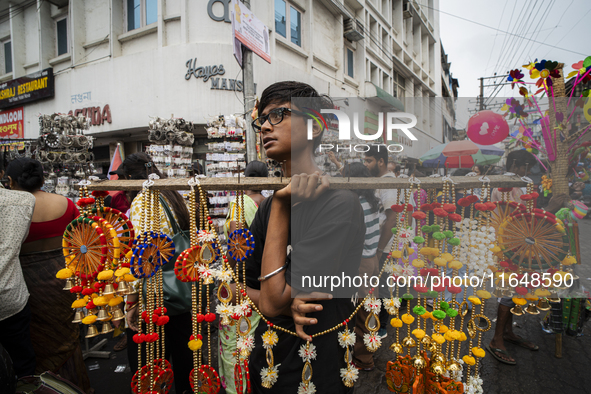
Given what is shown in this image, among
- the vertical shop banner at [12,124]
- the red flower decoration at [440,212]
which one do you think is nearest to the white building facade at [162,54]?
the vertical shop banner at [12,124]

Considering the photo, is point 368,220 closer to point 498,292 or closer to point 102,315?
point 498,292

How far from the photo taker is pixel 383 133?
1.17 meters

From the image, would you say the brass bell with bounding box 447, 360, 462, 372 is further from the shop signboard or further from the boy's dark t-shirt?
the shop signboard

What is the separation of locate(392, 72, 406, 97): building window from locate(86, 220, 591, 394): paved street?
15107 mm

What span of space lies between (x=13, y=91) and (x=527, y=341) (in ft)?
55.7

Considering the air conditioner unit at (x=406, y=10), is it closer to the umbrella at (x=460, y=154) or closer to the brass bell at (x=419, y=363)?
the umbrella at (x=460, y=154)

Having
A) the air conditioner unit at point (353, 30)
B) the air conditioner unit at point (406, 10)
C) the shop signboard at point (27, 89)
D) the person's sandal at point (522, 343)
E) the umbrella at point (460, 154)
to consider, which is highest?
the air conditioner unit at point (406, 10)

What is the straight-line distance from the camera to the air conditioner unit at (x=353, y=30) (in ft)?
37.0

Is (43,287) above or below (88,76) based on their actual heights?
below

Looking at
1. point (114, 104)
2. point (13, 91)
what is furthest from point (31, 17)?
point (114, 104)

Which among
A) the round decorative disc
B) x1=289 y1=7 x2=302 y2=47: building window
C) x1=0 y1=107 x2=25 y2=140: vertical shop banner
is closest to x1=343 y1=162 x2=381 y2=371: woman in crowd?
the round decorative disc

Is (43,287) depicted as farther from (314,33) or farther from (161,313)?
(314,33)

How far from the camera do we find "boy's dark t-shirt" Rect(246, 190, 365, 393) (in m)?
0.97

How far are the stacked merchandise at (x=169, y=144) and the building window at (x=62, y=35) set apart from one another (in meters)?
8.05
